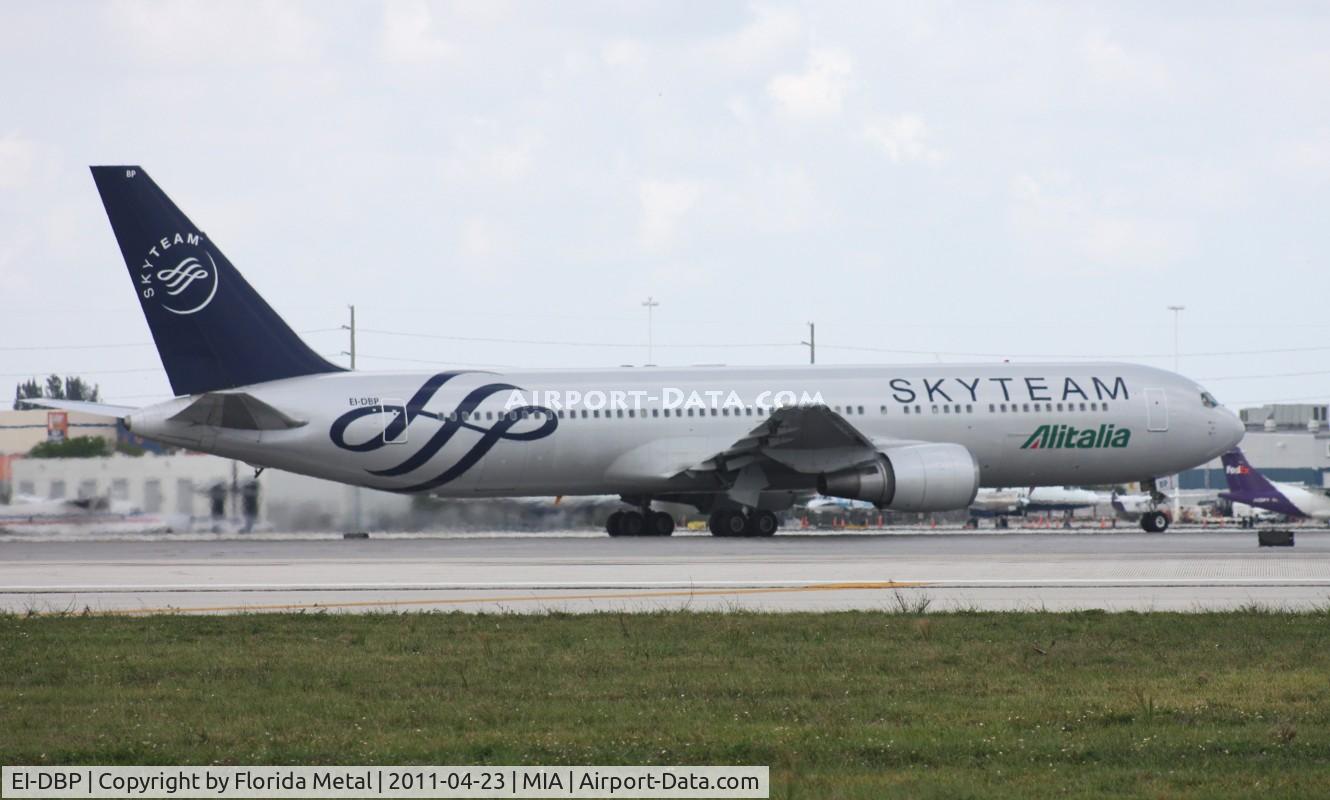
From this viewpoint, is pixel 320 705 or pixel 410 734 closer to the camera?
pixel 410 734

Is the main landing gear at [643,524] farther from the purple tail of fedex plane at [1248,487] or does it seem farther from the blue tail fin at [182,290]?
the purple tail of fedex plane at [1248,487]

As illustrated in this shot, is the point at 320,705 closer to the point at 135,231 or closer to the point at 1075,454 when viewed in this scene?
the point at 135,231

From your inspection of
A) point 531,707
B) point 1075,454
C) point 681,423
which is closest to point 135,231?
point 681,423

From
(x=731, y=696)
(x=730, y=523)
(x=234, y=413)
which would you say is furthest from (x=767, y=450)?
(x=731, y=696)

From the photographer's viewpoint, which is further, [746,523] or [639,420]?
[639,420]

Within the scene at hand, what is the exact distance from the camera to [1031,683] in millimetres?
13711

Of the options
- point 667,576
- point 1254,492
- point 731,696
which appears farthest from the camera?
point 1254,492

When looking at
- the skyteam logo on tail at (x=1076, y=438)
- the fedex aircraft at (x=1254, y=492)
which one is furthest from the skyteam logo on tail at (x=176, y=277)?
the fedex aircraft at (x=1254, y=492)

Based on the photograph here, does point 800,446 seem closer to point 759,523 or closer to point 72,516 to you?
point 759,523

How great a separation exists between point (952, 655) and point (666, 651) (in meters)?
2.70

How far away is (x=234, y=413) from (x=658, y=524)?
35.1 ft

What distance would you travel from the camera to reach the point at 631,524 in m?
41.5

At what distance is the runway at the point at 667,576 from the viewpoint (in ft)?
69.3

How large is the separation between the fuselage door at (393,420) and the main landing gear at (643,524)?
19.7 ft
